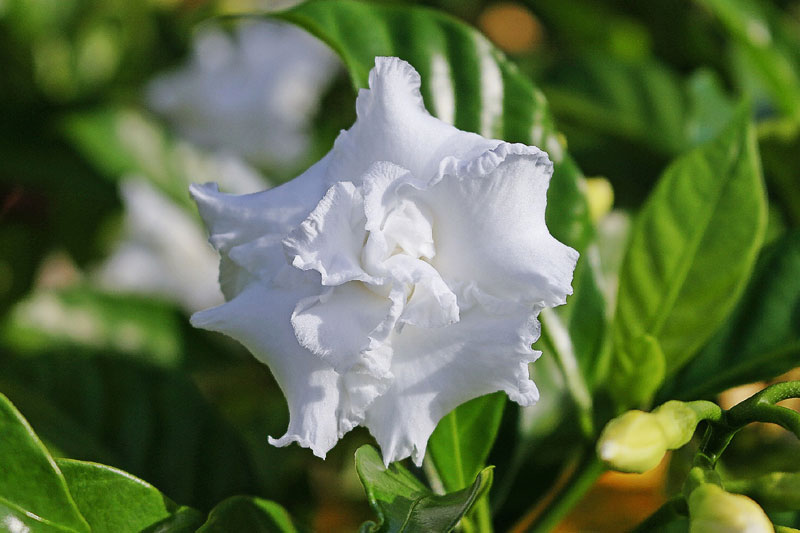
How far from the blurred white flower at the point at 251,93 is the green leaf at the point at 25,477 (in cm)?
142

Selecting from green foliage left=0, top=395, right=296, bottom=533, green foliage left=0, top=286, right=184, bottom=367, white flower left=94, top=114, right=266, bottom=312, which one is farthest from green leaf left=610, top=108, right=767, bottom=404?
white flower left=94, top=114, right=266, bottom=312

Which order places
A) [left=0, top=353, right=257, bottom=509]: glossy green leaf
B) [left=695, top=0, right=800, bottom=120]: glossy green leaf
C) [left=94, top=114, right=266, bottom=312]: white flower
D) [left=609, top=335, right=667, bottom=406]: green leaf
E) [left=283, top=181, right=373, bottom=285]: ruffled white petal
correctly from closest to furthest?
[left=283, top=181, right=373, bottom=285]: ruffled white petal → [left=609, top=335, right=667, bottom=406]: green leaf → [left=0, top=353, right=257, bottom=509]: glossy green leaf → [left=695, top=0, right=800, bottom=120]: glossy green leaf → [left=94, top=114, right=266, bottom=312]: white flower

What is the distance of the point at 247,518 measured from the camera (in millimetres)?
739

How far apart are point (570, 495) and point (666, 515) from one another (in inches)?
4.7

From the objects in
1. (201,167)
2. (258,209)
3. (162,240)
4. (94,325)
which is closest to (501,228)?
(258,209)

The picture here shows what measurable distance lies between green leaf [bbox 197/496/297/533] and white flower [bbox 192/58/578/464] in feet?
0.41

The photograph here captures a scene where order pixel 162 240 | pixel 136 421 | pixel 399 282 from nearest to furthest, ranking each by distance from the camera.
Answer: pixel 399 282 < pixel 136 421 < pixel 162 240

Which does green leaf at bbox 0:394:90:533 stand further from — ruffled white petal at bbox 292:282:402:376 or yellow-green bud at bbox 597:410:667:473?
yellow-green bud at bbox 597:410:667:473

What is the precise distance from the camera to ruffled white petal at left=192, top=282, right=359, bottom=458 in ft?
2.03

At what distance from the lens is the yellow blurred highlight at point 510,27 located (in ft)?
8.60

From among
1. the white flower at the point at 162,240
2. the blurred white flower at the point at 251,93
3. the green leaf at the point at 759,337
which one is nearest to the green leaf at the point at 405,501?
the green leaf at the point at 759,337

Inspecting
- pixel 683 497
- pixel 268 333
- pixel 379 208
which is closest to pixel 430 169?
pixel 379 208

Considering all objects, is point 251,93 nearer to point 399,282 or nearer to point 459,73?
point 459,73

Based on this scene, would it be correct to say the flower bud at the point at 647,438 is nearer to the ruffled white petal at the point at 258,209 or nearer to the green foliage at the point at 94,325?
the ruffled white petal at the point at 258,209
